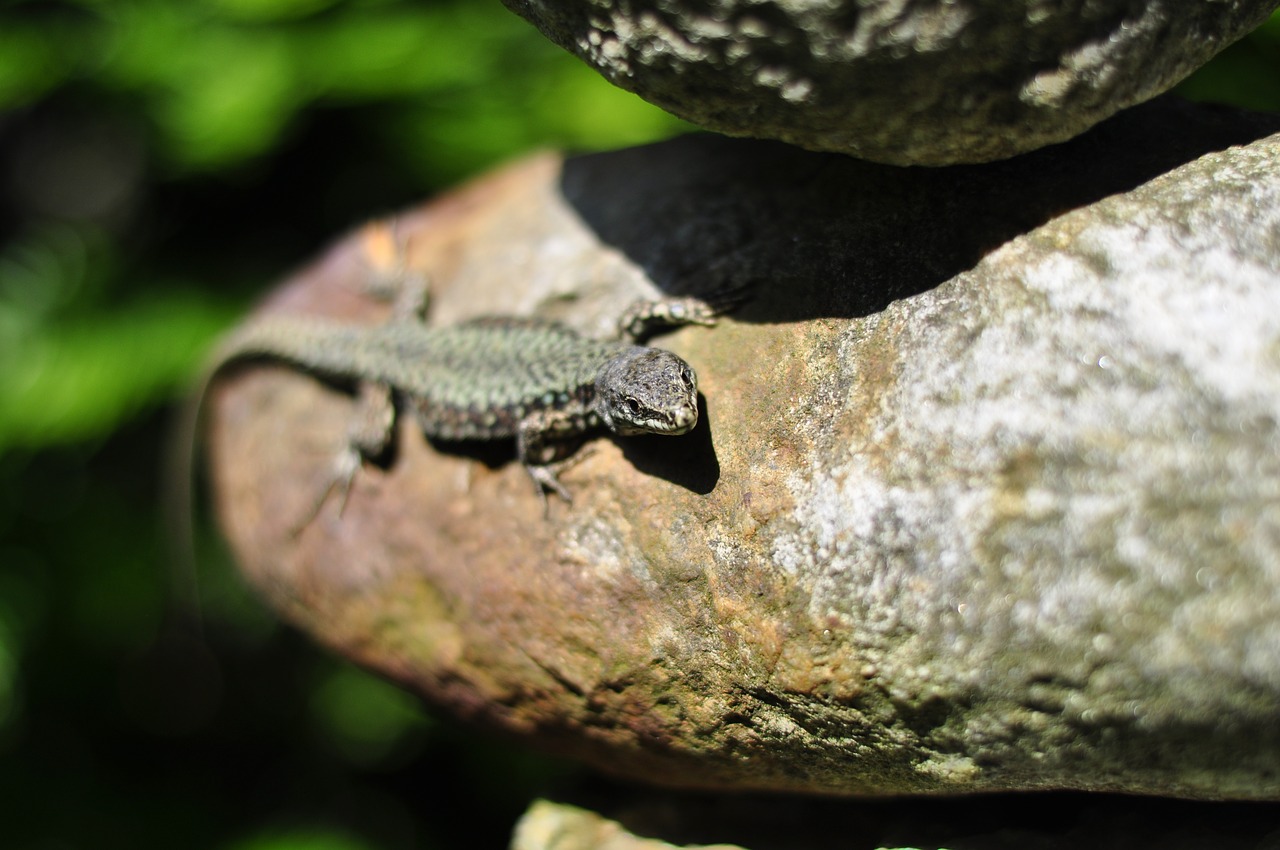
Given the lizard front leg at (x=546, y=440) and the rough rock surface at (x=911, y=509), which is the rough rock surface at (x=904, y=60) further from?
the lizard front leg at (x=546, y=440)

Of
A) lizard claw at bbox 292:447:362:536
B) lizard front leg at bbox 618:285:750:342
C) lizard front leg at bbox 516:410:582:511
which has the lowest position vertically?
lizard claw at bbox 292:447:362:536

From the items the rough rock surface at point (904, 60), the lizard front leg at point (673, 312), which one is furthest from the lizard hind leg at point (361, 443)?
the rough rock surface at point (904, 60)

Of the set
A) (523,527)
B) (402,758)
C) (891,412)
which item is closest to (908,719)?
(891,412)

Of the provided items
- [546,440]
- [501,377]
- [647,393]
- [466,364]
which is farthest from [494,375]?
[647,393]

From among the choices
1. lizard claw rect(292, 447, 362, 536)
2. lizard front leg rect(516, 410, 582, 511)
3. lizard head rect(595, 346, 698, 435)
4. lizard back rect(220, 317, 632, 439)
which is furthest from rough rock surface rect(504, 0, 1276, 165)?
lizard claw rect(292, 447, 362, 536)

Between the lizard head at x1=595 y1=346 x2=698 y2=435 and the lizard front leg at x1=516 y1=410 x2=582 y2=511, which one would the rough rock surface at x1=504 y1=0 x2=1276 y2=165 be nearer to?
the lizard head at x1=595 y1=346 x2=698 y2=435

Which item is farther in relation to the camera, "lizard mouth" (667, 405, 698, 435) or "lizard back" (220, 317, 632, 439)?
"lizard back" (220, 317, 632, 439)
